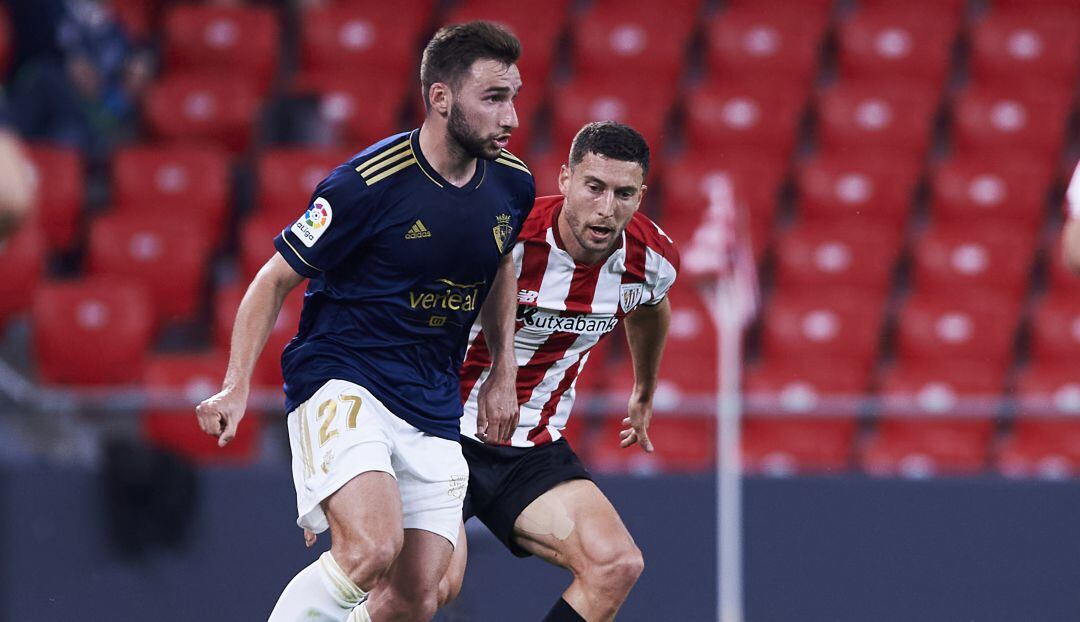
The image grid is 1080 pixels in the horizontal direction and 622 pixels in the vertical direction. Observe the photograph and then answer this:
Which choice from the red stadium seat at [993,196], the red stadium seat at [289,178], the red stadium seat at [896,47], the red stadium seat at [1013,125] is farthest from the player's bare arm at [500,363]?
the red stadium seat at [896,47]

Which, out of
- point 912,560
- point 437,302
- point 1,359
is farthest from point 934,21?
point 437,302

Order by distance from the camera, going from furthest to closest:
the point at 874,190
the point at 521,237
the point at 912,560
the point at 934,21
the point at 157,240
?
the point at 934,21 < the point at 874,190 < the point at 157,240 < the point at 912,560 < the point at 521,237

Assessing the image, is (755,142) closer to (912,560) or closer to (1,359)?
(912,560)

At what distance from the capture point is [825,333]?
31.0 feet

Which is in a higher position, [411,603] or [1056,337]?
[1056,337]

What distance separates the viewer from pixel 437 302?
4531 mm

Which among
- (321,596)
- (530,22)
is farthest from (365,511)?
(530,22)

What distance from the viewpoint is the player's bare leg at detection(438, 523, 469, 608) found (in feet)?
16.4

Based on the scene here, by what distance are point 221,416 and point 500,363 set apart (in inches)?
39.6

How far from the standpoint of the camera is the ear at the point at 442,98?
443 centimetres

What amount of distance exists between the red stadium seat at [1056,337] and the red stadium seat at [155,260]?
5.46 m

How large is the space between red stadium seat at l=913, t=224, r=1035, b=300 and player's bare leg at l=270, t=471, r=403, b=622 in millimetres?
6445

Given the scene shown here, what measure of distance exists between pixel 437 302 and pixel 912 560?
4058mm

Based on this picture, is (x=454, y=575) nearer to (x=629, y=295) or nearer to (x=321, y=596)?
(x=321, y=596)
